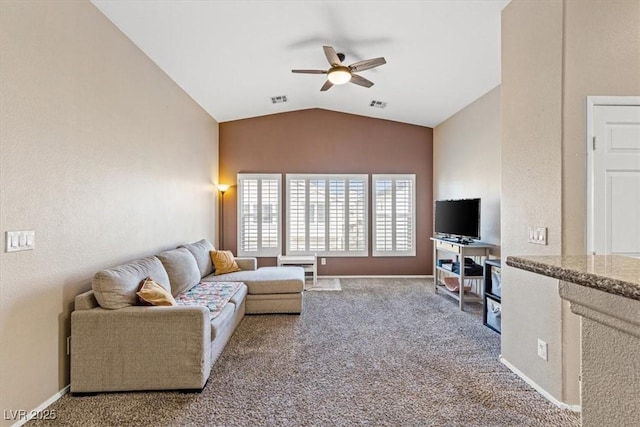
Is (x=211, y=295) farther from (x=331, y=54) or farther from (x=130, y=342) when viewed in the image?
(x=331, y=54)

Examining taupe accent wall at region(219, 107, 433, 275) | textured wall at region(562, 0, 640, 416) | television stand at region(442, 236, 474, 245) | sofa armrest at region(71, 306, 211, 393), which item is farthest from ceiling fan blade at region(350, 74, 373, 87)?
sofa armrest at region(71, 306, 211, 393)

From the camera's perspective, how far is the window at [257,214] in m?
6.46

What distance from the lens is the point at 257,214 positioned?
6461 mm

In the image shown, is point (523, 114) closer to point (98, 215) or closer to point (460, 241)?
point (460, 241)

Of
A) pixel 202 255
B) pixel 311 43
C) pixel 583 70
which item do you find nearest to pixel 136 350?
pixel 202 255

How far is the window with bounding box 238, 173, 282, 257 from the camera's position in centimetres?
646

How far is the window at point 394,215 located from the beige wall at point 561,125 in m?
3.90

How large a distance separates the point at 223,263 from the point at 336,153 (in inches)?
124

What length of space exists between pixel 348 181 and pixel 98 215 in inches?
177

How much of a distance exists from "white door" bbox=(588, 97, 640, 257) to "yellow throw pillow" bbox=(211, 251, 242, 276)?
13.4 feet

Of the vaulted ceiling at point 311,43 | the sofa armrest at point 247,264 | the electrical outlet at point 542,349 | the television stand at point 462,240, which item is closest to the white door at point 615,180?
the electrical outlet at point 542,349

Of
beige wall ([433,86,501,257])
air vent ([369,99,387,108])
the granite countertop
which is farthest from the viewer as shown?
air vent ([369,99,387,108])

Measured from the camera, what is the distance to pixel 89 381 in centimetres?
239

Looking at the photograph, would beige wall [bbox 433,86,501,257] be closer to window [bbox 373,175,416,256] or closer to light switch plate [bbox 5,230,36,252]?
window [bbox 373,175,416,256]
